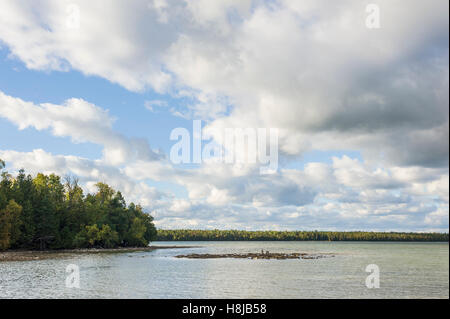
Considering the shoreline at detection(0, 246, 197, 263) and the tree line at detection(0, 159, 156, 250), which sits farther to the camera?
the tree line at detection(0, 159, 156, 250)

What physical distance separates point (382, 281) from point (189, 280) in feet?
94.1

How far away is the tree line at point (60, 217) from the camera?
106312mm

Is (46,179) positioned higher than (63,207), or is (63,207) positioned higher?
(46,179)

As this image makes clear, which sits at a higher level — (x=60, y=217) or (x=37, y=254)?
(x=60, y=217)

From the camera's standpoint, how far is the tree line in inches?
4186

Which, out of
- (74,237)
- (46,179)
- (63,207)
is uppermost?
(46,179)

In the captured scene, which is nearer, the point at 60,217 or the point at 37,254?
the point at 37,254

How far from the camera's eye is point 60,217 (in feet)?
415

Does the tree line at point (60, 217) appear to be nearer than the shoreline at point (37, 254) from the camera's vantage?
No

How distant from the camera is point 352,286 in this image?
4950cm

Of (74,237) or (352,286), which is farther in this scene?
(74,237)
